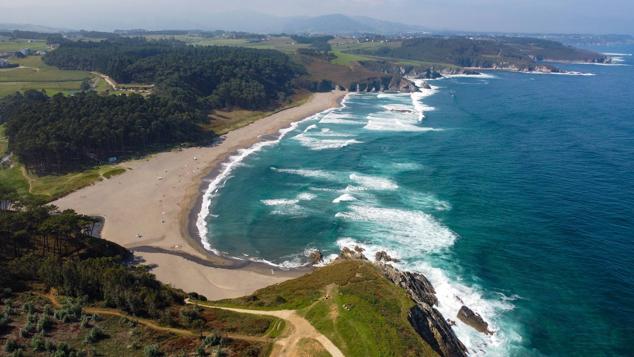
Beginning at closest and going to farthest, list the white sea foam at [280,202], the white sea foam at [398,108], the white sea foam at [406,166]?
the white sea foam at [280,202] → the white sea foam at [406,166] → the white sea foam at [398,108]

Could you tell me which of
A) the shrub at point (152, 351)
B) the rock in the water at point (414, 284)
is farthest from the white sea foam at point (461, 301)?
the shrub at point (152, 351)

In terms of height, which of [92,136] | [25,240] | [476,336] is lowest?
[476,336]

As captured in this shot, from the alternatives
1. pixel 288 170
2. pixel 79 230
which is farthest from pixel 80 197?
pixel 288 170

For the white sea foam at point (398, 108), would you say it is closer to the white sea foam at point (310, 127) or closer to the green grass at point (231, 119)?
the white sea foam at point (310, 127)

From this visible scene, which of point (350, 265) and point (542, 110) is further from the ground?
point (542, 110)

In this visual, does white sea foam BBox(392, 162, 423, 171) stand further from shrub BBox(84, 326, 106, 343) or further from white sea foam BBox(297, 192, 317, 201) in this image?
shrub BBox(84, 326, 106, 343)

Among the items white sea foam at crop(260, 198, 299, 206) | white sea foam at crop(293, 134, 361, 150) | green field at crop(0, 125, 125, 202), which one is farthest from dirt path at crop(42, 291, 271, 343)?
white sea foam at crop(293, 134, 361, 150)

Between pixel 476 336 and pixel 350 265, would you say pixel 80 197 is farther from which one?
pixel 476 336
